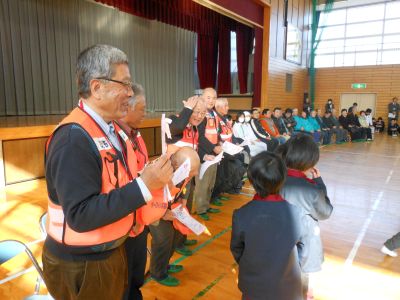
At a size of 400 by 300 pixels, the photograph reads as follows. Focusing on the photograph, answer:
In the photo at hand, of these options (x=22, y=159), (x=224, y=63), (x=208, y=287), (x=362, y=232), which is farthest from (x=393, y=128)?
(x=22, y=159)

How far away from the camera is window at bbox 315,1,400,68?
43.7 ft

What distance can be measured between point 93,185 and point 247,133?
5.71 m

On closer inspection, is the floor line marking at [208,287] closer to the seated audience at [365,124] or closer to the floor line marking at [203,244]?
the floor line marking at [203,244]

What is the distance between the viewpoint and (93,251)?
3.37 feet

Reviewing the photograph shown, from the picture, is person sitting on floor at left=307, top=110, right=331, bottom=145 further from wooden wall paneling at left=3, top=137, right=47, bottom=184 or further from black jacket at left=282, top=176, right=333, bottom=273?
black jacket at left=282, top=176, right=333, bottom=273

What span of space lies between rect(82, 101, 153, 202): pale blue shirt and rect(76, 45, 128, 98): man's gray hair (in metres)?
0.06

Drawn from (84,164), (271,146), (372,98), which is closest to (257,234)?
(84,164)

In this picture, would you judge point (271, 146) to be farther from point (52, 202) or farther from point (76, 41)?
point (76, 41)

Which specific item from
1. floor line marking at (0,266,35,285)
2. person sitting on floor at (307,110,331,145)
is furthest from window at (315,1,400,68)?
floor line marking at (0,266,35,285)

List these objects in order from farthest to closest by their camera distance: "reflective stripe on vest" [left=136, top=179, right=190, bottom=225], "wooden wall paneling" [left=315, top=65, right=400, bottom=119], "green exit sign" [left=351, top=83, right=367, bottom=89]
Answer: "green exit sign" [left=351, top=83, right=367, bottom=89], "wooden wall paneling" [left=315, top=65, right=400, bottom=119], "reflective stripe on vest" [left=136, top=179, right=190, bottom=225]

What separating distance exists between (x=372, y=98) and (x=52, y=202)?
15.7 m

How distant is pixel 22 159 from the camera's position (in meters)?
4.93

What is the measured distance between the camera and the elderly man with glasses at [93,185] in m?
0.88

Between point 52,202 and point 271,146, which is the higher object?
point 52,202
